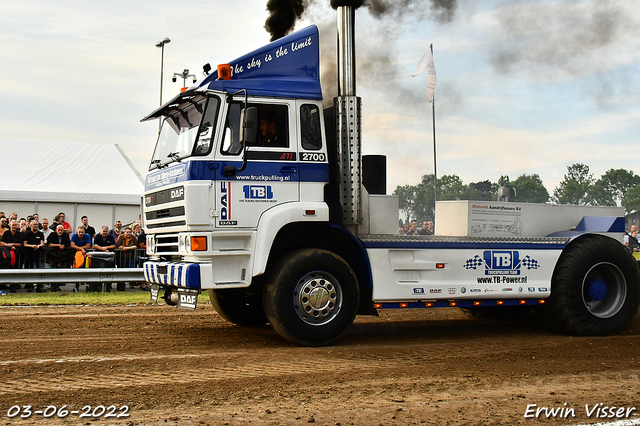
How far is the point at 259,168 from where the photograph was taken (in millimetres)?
7691

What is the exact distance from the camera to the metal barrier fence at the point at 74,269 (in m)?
13.8

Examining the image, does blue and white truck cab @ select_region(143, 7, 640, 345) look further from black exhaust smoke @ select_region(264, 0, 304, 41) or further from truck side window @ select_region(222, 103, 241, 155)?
black exhaust smoke @ select_region(264, 0, 304, 41)

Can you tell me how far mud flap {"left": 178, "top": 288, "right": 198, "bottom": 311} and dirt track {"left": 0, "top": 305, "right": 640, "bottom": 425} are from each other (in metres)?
0.51

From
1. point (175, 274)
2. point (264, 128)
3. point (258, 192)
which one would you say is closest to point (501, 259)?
point (258, 192)

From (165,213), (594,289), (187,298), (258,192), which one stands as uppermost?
(258,192)

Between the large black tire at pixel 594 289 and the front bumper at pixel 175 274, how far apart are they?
523 centimetres

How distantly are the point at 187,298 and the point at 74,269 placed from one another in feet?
25.0

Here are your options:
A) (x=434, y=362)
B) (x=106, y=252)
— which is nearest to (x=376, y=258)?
(x=434, y=362)

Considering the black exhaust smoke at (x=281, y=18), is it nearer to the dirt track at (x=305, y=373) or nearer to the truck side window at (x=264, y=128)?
the truck side window at (x=264, y=128)

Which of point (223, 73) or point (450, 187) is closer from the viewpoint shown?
point (223, 73)

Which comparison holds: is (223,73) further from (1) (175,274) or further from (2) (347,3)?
(1) (175,274)

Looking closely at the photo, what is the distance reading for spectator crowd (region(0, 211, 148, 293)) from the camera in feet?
48.1

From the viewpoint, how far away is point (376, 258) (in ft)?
27.0

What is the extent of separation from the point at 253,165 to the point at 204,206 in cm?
79
